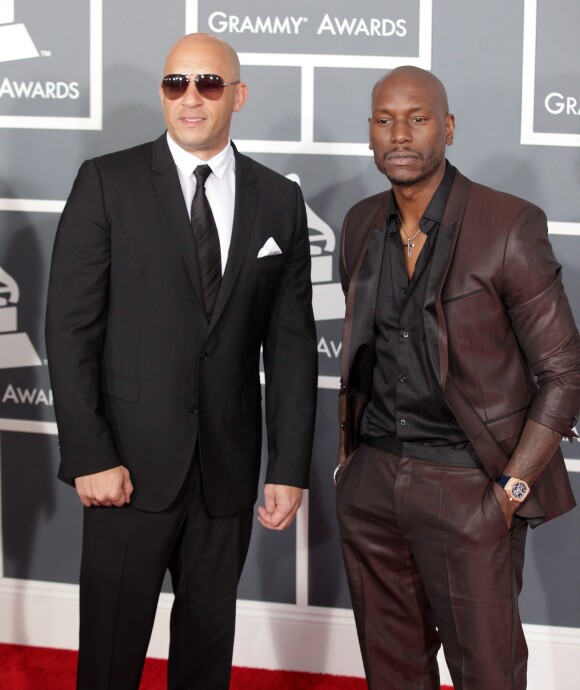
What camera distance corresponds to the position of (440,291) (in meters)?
2.21

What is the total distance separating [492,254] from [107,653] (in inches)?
53.4

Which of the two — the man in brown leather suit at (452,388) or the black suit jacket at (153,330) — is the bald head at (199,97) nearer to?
the black suit jacket at (153,330)

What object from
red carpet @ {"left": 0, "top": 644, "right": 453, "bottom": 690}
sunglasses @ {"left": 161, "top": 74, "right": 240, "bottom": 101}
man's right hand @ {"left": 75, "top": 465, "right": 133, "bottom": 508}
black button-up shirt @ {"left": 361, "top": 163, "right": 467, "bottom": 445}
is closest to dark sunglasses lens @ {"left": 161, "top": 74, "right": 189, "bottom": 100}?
sunglasses @ {"left": 161, "top": 74, "right": 240, "bottom": 101}

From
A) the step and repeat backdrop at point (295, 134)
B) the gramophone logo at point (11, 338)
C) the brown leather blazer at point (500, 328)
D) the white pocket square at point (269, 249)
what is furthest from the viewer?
the gramophone logo at point (11, 338)

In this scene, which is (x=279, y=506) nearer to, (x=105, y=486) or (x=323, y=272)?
(x=105, y=486)

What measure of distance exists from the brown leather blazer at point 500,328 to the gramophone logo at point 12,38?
1794mm

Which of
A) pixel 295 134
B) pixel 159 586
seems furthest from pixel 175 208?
pixel 295 134

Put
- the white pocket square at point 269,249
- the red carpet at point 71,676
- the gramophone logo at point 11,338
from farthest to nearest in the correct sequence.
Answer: the gramophone logo at point 11,338, the red carpet at point 71,676, the white pocket square at point 269,249

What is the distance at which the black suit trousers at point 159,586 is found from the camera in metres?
2.37

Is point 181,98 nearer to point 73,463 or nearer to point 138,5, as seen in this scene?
point 73,463

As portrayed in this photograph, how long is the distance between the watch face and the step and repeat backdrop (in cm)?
109

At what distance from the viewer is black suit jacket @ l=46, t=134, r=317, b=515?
2250 mm

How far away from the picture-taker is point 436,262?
87.9 inches

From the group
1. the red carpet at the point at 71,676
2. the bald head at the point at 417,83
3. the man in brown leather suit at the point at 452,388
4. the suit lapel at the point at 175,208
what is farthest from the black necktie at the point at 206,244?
the red carpet at the point at 71,676
